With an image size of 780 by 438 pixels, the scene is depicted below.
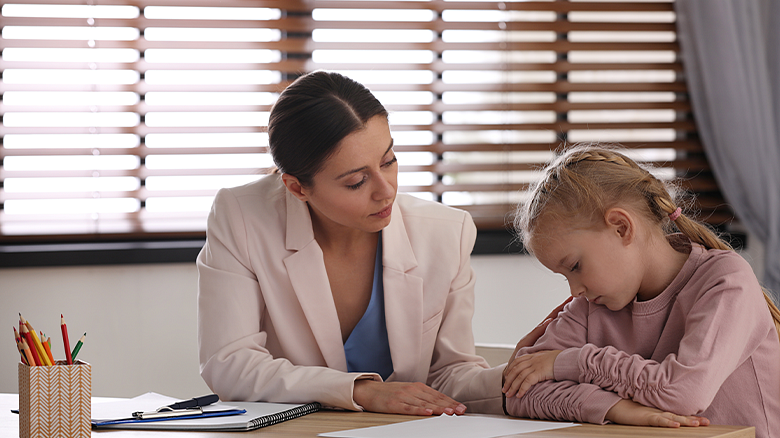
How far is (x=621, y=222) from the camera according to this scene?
1203 millimetres

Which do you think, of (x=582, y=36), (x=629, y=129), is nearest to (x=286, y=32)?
(x=582, y=36)

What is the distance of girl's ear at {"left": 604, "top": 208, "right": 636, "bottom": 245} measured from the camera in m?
1.20

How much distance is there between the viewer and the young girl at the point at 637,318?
107cm

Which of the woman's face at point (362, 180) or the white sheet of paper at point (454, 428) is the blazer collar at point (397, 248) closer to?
the woman's face at point (362, 180)

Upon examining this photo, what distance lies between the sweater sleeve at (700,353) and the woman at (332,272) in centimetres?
31

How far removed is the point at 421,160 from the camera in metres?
2.83

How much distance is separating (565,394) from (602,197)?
0.32m

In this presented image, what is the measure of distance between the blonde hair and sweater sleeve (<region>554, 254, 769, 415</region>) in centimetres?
11

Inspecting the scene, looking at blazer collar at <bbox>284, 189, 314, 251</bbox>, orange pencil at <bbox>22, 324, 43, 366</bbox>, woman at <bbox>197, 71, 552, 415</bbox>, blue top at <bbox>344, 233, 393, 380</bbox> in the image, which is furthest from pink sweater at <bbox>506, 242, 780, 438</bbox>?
orange pencil at <bbox>22, 324, 43, 366</bbox>

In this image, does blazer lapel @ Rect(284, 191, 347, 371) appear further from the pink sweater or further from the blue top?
the pink sweater

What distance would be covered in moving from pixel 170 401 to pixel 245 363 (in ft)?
0.53

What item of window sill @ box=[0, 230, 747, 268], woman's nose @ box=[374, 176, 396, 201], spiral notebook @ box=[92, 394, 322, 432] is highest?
woman's nose @ box=[374, 176, 396, 201]

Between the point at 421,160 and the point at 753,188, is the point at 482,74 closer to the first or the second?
the point at 421,160

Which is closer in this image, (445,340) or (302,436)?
→ (302,436)
